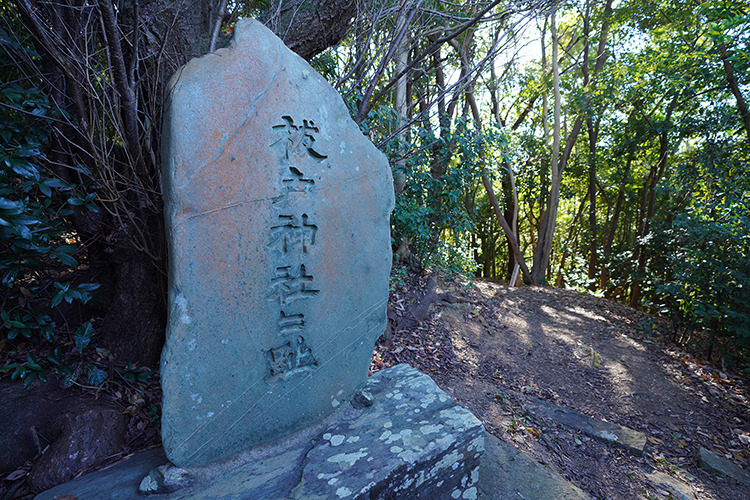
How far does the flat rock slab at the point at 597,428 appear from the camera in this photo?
9.24 feet

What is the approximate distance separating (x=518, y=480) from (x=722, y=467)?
69.0 inches

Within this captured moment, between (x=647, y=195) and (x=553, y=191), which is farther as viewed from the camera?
(x=647, y=195)

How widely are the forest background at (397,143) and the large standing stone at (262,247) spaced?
62 cm

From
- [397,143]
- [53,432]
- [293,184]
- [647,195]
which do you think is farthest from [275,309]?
[647,195]

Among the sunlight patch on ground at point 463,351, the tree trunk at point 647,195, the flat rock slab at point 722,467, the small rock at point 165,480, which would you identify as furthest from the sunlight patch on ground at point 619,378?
the small rock at point 165,480

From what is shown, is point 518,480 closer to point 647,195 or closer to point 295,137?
point 295,137

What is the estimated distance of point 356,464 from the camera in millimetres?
1738

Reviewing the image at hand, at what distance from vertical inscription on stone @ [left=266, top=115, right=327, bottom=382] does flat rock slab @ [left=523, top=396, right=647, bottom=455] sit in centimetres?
236

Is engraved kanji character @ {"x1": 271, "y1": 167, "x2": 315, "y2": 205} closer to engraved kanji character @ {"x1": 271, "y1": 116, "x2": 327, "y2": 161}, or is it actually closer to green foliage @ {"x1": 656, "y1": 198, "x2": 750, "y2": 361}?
engraved kanji character @ {"x1": 271, "y1": 116, "x2": 327, "y2": 161}

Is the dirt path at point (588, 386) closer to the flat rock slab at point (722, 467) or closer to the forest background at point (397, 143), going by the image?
the flat rock slab at point (722, 467)

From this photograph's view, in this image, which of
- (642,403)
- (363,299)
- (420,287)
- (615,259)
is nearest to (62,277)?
(363,299)

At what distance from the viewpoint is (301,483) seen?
1634mm

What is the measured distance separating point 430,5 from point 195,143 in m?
3.49

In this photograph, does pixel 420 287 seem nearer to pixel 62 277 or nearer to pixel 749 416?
pixel 749 416
